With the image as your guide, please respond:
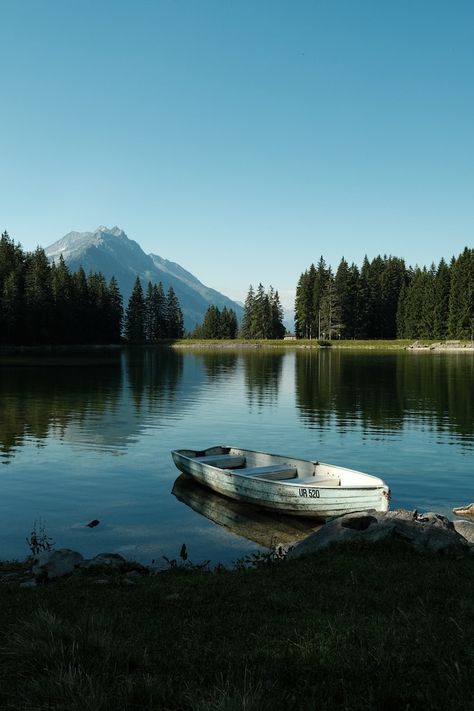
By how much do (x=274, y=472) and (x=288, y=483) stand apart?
2.74 metres

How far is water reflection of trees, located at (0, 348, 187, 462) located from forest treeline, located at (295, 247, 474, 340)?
99725mm

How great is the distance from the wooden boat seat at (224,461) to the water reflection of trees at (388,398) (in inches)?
551

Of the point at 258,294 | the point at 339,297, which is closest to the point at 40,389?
the point at 339,297

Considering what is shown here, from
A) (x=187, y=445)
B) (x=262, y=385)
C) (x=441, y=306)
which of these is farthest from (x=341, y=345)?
(x=187, y=445)

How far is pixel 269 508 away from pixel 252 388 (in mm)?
44467

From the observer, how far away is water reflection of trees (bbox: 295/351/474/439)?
4181 centimetres

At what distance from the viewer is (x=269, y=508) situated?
2164 centimetres

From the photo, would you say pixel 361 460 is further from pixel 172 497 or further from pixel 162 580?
pixel 162 580

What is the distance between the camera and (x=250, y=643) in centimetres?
764

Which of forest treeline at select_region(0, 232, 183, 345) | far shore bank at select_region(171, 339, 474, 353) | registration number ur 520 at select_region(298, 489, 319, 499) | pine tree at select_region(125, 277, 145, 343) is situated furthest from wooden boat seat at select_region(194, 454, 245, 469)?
pine tree at select_region(125, 277, 145, 343)

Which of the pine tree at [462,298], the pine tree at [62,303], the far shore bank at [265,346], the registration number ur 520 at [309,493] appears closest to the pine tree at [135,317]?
the far shore bank at [265,346]

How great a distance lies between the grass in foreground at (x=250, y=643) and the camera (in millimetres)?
5961

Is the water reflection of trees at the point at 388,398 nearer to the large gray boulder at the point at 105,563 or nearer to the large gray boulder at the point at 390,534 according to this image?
the large gray boulder at the point at 390,534

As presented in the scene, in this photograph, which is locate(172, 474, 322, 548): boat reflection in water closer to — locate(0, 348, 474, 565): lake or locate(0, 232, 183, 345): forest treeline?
locate(0, 348, 474, 565): lake
